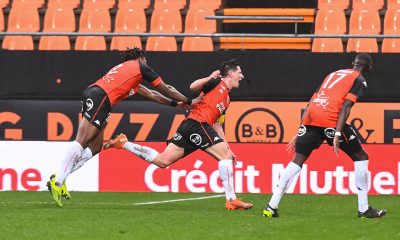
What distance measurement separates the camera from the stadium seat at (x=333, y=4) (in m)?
21.1

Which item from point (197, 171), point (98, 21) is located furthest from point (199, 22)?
point (197, 171)

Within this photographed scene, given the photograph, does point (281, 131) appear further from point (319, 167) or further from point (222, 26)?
point (222, 26)

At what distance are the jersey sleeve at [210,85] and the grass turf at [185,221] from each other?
1.52 metres

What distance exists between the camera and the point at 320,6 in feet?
69.5

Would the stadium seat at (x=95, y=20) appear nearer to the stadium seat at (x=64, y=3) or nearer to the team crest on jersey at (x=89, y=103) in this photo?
the stadium seat at (x=64, y=3)

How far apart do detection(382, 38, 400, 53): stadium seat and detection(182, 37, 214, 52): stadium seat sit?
3.20 meters

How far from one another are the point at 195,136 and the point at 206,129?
0.17m

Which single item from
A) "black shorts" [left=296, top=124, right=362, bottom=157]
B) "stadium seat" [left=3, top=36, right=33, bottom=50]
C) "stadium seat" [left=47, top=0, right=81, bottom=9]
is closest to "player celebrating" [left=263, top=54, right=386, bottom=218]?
"black shorts" [left=296, top=124, right=362, bottom=157]

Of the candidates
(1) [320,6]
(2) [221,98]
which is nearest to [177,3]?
(1) [320,6]

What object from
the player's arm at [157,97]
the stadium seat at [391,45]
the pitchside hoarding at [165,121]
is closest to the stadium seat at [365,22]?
the stadium seat at [391,45]

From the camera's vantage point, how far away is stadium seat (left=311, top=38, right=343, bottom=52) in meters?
20.1

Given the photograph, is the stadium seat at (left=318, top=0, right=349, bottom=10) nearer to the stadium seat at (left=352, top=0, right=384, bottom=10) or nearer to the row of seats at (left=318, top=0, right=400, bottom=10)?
the row of seats at (left=318, top=0, right=400, bottom=10)

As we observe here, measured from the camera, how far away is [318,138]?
481 inches

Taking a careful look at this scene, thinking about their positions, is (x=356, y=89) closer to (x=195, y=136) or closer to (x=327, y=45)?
(x=195, y=136)
